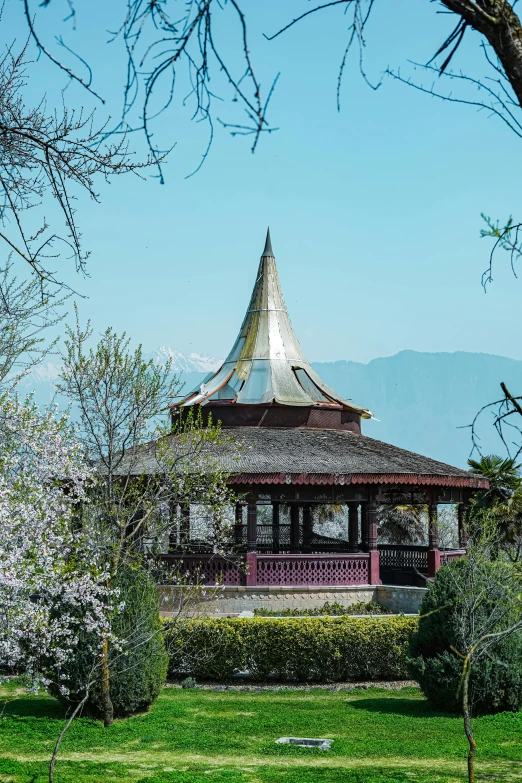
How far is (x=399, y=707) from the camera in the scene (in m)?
15.9

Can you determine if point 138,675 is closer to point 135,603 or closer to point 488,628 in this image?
point 135,603

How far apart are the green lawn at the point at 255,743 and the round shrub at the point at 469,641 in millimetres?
364

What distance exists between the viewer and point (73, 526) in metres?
15.3

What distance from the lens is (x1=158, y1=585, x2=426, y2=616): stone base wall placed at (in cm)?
2295

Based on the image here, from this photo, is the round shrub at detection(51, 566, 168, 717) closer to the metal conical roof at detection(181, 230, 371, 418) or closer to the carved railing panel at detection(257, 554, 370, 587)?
the carved railing panel at detection(257, 554, 370, 587)

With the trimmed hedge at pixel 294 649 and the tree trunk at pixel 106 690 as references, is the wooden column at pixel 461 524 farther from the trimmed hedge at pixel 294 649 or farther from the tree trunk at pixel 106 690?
the tree trunk at pixel 106 690

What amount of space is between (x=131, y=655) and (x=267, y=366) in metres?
16.8

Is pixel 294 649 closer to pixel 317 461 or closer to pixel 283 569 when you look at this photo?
pixel 283 569

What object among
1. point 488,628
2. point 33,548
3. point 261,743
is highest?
point 33,548

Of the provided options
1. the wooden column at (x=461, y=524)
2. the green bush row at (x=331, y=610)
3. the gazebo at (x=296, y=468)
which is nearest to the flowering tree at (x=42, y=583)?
the gazebo at (x=296, y=468)

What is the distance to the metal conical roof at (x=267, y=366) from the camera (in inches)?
1145

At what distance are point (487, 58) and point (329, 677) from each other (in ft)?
53.5

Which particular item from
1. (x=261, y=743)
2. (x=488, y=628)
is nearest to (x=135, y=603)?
(x=261, y=743)

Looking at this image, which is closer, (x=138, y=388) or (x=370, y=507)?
(x=138, y=388)
